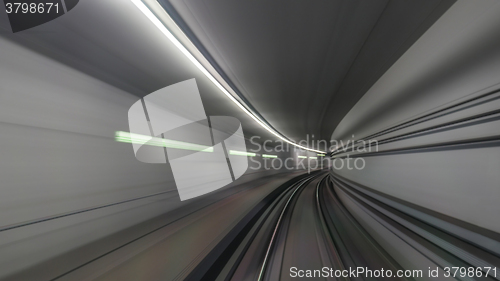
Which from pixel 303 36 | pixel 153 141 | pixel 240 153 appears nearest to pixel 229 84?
pixel 303 36

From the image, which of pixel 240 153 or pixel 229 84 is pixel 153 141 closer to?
pixel 229 84

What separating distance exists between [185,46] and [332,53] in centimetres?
219

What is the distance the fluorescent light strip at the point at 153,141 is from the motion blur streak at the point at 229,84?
0.19 ft

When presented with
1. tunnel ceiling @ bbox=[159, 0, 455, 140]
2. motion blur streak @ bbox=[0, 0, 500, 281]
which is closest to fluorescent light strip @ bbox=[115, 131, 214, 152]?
motion blur streak @ bbox=[0, 0, 500, 281]

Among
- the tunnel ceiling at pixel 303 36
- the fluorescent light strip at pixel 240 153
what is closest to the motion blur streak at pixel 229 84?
the tunnel ceiling at pixel 303 36

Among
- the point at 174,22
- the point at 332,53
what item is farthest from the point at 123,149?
the point at 332,53

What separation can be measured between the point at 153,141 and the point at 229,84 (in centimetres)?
216

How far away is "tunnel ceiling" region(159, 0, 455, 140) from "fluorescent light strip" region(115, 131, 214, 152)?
212 cm

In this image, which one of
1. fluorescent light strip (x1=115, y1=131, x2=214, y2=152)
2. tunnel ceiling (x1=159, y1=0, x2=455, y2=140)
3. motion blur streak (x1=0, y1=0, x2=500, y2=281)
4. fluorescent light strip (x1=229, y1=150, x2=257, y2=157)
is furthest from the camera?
fluorescent light strip (x1=229, y1=150, x2=257, y2=157)

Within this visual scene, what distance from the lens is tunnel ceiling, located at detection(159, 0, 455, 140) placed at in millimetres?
1757

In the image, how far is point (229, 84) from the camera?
3.44 metres

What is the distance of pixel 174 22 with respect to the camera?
181 centimetres

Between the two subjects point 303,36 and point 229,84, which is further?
point 229,84

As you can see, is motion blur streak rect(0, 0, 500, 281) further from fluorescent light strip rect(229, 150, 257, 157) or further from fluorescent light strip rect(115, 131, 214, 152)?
fluorescent light strip rect(229, 150, 257, 157)
